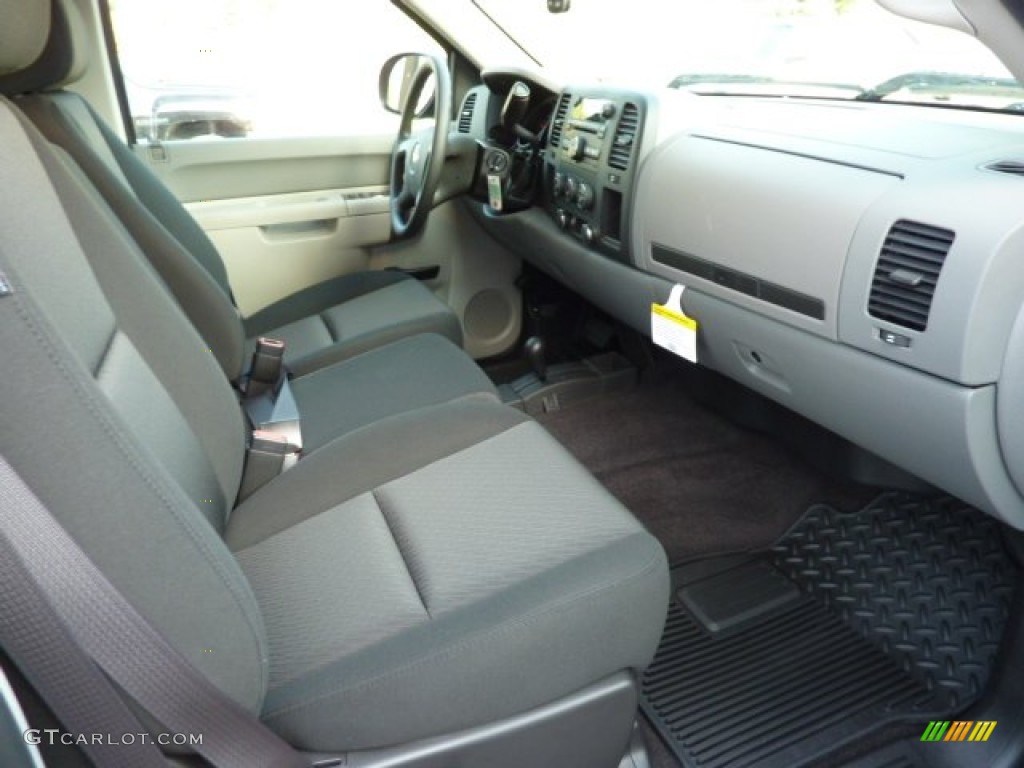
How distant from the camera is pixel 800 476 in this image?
73.0 inches

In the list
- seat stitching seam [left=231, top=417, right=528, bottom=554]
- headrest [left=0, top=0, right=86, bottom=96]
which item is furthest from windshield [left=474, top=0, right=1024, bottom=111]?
headrest [left=0, top=0, right=86, bottom=96]

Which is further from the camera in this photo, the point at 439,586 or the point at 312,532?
Answer: the point at 312,532

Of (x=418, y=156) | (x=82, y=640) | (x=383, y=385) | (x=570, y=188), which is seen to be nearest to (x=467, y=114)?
(x=418, y=156)

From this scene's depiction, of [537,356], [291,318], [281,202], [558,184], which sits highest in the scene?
[558,184]

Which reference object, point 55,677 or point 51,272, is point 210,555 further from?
point 51,272

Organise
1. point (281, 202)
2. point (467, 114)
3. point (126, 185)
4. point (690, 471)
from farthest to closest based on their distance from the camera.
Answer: point (467, 114) → point (281, 202) → point (690, 471) → point (126, 185)

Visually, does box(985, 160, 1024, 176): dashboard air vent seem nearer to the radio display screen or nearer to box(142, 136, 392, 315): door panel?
the radio display screen

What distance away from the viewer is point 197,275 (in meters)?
1.46

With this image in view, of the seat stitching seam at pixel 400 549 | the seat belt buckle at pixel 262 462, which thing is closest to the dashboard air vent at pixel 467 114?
the seat belt buckle at pixel 262 462

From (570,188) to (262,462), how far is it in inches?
37.0

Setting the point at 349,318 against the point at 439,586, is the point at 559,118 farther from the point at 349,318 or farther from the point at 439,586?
the point at 439,586

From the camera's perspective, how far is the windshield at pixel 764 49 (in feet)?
4.47

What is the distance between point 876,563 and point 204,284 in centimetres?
133

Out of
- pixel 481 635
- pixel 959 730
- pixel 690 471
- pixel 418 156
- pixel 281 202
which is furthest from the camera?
pixel 281 202
